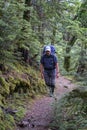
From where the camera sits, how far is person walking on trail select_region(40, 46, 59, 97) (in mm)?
11064

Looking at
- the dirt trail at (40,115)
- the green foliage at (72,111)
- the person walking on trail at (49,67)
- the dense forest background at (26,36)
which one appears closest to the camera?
the green foliage at (72,111)

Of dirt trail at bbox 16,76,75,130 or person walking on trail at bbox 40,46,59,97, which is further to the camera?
person walking on trail at bbox 40,46,59,97

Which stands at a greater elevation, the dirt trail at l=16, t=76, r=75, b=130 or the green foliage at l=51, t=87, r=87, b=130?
the green foliage at l=51, t=87, r=87, b=130

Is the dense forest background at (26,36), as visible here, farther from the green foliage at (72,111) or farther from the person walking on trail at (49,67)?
the green foliage at (72,111)

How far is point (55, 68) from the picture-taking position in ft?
37.7

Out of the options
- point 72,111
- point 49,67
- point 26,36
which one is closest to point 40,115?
point 72,111

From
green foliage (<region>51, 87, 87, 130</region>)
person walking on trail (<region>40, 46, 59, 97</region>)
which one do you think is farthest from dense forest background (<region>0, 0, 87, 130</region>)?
green foliage (<region>51, 87, 87, 130</region>)

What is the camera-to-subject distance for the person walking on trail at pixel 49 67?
36.3ft

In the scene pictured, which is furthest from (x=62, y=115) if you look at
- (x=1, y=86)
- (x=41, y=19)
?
(x=41, y=19)

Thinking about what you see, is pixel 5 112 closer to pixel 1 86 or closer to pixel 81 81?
pixel 1 86

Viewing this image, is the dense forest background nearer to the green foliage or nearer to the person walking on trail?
the person walking on trail

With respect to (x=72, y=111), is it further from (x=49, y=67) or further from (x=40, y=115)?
(x=49, y=67)

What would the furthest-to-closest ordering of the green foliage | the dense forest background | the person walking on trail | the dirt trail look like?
1. the person walking on trail
2. the dense forest background
3. the dirt trail
4. the green foliage

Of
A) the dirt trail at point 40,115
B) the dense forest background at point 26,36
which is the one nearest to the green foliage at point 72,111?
the dirt trail at point 40,115
